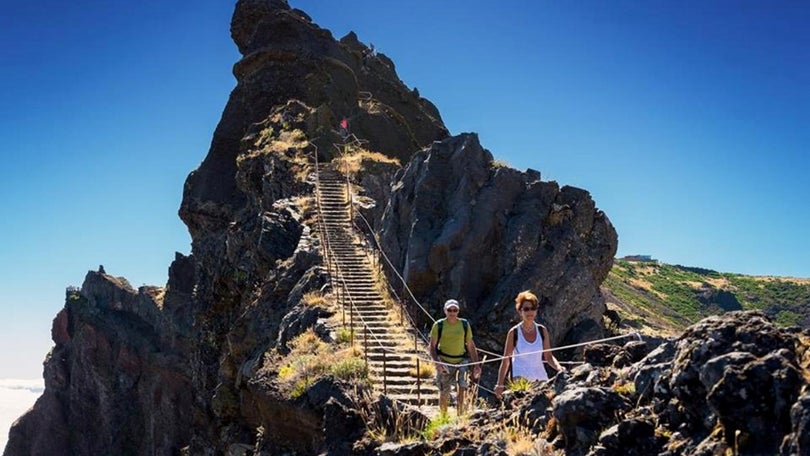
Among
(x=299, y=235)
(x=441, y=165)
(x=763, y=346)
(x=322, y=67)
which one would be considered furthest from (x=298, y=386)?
(x=322, y=67)

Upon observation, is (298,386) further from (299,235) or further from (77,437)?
(77,437)

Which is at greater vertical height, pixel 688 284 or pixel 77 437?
pixel 688 284

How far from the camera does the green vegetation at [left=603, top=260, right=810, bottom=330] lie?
66500 millimetres

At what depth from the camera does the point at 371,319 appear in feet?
57.5

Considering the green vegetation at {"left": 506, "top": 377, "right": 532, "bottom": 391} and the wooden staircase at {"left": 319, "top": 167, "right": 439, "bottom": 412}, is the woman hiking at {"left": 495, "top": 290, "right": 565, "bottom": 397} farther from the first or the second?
the wooden staircase at {"left": 319, "top": 167, "right": 439, "bottom": 412}

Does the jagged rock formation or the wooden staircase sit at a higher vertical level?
the wooden staircase

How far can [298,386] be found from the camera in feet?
38.1

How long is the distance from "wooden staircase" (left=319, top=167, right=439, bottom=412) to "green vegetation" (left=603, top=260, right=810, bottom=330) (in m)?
41.6

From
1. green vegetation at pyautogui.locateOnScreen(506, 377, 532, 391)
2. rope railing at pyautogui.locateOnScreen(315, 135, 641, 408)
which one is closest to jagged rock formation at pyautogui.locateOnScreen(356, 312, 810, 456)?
green vegetation at pyautogui.locateOnScreen(506, 377, 532, 391)

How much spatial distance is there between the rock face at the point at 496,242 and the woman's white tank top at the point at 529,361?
22.9ft

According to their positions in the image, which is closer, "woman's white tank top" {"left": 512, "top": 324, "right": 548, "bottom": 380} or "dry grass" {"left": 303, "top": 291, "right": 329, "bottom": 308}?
"woman's white tank top" {"left": 512, "top": 324, "right": 548, "bottom": 380}

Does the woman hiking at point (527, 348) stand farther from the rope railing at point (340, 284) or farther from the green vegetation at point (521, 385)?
the rope railing at point (340, 284)

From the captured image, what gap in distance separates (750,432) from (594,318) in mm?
13235

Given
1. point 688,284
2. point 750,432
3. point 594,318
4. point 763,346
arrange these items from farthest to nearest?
point 688,284 < point 594,318 < point 763,346 < point 750,432
